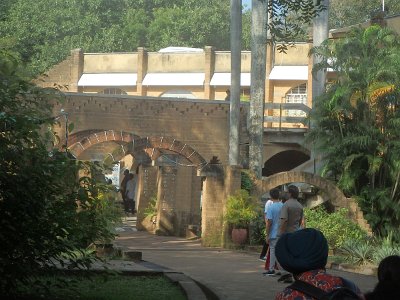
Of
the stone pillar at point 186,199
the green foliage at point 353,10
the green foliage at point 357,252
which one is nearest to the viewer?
the green foliage at point 357,252

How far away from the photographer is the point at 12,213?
10180 millimetres

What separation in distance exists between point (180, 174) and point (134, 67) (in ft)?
88.0

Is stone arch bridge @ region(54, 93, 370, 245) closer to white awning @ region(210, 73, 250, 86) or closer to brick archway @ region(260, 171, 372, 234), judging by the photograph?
brick archway @ region(260, 171, 372, 234)

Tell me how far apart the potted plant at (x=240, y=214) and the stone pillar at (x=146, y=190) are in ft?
24.8

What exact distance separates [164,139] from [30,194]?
81.1 feet

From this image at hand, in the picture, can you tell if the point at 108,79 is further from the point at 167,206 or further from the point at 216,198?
the point at 216,198

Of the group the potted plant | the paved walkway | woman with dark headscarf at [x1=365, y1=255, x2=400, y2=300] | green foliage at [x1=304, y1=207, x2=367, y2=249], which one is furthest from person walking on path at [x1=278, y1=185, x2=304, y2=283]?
woman with dark headscarf at [x1=365, y1=255, x2=400, y2=300]

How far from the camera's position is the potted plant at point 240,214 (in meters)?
23.8

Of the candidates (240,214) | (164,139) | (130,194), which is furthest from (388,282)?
(130,194)

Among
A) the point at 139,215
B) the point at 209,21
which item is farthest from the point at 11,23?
the point at 139,215

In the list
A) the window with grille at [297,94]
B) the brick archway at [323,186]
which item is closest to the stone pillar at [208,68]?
the window with grille at [297,94]

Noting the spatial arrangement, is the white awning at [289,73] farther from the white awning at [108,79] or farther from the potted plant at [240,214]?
the potted plant at [240,214]

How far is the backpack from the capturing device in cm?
471

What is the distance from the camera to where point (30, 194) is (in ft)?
33.3
